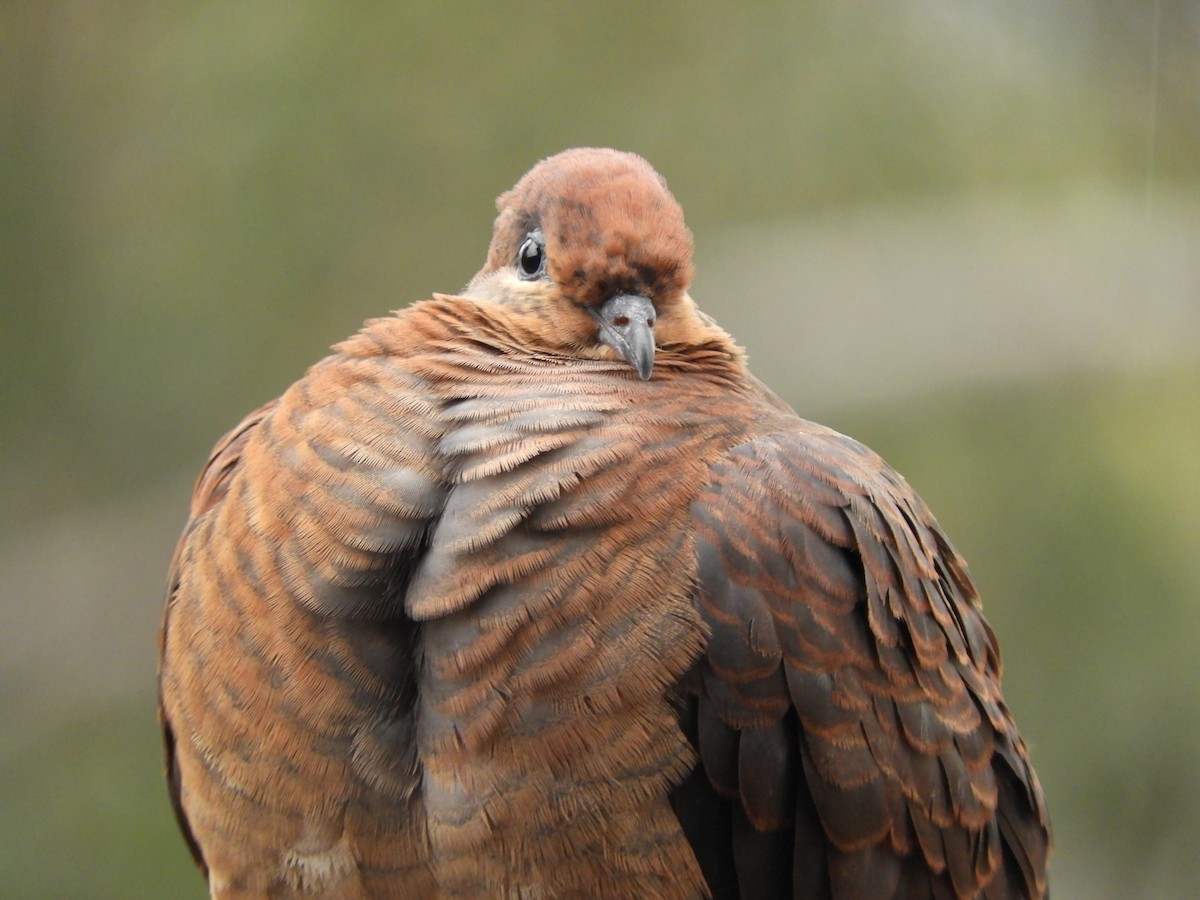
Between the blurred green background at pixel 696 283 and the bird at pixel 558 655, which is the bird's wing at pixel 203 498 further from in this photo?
the blurred green background at pixel 696 283

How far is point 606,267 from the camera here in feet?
6.25

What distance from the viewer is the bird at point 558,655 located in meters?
1.50

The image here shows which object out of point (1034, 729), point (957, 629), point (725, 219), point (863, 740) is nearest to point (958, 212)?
point (725, 219)

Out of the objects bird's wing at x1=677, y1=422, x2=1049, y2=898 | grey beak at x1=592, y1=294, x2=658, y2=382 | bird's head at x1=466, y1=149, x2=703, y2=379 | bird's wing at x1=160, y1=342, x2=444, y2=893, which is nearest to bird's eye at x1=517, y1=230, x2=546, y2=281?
bird's head at x1=466, y1=149, x2=703, y2=379

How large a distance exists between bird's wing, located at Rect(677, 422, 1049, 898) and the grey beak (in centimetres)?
21

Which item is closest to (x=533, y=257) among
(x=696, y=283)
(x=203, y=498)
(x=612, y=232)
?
(x=612, y=232)

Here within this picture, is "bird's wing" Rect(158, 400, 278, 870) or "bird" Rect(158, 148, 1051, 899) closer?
"bird" Rect(158, 148, 1051, 899)

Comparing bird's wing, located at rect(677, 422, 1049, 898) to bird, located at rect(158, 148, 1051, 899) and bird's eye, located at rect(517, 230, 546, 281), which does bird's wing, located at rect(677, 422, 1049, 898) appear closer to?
bird, located at rect(158, 148, 1051, 899)

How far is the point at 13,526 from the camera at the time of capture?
4230 millimetres

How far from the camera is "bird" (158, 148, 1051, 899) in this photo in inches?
58.9

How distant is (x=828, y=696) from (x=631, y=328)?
63cm

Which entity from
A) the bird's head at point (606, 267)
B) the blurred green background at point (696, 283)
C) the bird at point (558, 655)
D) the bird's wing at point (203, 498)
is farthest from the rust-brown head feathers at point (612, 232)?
the blurred green background at point (696, 283)

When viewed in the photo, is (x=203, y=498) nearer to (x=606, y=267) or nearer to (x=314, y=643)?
(x=314, y=643)

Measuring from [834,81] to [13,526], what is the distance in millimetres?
3607
